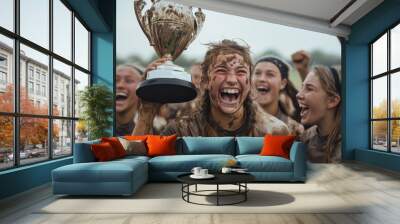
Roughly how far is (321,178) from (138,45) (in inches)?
196

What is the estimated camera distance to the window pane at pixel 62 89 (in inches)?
241

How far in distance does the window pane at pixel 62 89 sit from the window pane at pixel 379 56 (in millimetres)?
6794

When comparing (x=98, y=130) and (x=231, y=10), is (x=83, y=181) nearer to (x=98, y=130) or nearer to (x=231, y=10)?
(x=98, y=130)

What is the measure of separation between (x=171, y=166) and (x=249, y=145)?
64.7 inches

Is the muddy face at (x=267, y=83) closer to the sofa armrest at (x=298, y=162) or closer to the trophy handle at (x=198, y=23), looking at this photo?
the trophy handle at (x=198, y=23)

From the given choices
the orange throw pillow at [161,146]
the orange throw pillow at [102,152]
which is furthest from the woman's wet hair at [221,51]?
the orange throw pillow at [102,152]

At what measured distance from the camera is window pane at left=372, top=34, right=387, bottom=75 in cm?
793

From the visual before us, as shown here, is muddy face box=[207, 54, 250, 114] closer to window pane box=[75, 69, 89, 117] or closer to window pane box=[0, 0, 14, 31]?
window pane box=[75, 69, 89, 117]

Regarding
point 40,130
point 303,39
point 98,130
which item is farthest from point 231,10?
point 40,130

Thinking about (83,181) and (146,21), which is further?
(146,21)

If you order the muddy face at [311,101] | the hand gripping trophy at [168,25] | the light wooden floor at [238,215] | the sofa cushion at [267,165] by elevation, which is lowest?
the light wooden floor at [238,215]

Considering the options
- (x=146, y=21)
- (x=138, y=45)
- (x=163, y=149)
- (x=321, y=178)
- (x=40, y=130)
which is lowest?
(x=321, y=178)

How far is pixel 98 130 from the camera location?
7.49 metres

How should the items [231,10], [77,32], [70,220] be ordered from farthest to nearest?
[231,10], [77,32], [70,220]
